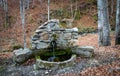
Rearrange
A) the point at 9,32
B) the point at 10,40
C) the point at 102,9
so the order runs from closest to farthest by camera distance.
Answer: the point at 102,9, the point at 10,40, the point at 9,32

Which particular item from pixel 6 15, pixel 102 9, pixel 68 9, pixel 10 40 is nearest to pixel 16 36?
pixel 10 40

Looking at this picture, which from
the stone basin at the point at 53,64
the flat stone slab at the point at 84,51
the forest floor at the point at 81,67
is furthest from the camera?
the flat stone slab at the point at 84,51

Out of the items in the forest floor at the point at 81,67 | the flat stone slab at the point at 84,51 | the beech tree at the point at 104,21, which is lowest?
the forest floor at the point at 81,67

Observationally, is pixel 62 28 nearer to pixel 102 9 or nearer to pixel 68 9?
pixel 102 9

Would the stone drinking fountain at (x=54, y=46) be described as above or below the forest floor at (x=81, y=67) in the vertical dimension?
above

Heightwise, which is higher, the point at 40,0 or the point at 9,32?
the point at 40,0

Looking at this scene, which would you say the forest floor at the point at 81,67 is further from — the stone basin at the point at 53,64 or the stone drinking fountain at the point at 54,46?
the stone drinking fountain at the point at 54,46

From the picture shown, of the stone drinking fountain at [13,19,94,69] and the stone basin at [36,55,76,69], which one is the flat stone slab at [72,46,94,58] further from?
the stone basin at [36,55,76,69]

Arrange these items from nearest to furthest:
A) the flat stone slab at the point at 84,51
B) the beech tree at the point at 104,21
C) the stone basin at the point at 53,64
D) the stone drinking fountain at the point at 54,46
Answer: the stone basin at the point at 53,64
the flat stone slab at the point at 84,51
the stone drinking fountain at the point at 54,46
the beech tree at the point at 104,21

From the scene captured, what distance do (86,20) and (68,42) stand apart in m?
17.4

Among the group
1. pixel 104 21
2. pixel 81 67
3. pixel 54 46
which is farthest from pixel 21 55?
pixel 104 21

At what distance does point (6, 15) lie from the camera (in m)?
28.7

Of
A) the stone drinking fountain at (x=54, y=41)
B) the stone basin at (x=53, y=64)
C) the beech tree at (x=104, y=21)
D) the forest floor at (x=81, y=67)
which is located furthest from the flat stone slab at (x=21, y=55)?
the beech tree at (x=104, y=21)

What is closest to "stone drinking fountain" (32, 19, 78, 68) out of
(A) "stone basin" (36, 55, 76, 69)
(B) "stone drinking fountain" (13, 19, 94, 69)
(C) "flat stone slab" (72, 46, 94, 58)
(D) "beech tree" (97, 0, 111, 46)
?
(B) "stone drinking fountain" (13, 19, 94, 69)
